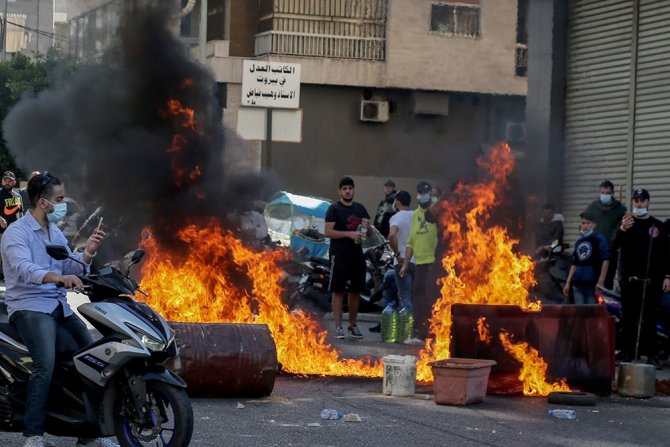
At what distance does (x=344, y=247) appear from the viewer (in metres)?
15.2

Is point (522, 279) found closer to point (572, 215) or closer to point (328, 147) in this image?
point (572, 215)

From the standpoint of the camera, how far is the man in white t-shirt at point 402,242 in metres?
16.0

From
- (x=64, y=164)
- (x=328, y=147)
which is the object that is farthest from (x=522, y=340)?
(x=328, y=147)

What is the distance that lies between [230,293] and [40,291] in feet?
16.2

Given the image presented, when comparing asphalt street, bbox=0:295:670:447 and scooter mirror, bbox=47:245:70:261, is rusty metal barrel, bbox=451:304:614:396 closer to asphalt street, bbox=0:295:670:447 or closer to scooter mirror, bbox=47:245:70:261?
asphalt street, bbox=0:295:670:447

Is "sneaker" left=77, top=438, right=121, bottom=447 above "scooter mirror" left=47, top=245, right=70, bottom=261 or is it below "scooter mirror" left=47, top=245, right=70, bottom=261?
below

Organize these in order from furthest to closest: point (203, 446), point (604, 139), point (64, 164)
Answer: point (64, 164)
point (604, 139)
point (203, 446)

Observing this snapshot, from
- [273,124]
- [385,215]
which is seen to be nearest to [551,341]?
[273,124]

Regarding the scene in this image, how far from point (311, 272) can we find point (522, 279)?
6.46m

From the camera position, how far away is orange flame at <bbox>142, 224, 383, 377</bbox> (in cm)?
1196

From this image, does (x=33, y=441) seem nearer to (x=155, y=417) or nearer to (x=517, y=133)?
(x=155, y=417)

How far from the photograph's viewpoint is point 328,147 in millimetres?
32438

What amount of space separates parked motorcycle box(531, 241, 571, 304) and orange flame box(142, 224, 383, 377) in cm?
485

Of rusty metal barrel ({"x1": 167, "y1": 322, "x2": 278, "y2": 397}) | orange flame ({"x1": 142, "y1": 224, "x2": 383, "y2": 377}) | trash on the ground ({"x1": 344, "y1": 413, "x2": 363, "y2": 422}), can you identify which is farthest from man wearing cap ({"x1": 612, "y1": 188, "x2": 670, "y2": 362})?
trash on the ground ({"x1": 344, "y1": 413, "x2": 363, "y2": 422})
